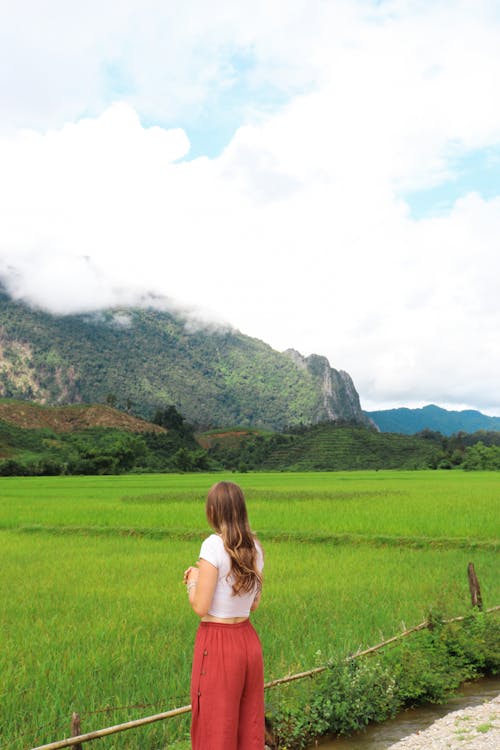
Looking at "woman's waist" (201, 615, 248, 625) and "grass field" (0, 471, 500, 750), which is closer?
"woman's waist" (201, 615, 248, 625)

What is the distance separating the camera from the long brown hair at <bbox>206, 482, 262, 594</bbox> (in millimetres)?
2999

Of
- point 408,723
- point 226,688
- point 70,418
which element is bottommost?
point 408,723

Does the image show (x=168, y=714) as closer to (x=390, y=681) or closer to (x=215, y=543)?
(x=215, y=543)

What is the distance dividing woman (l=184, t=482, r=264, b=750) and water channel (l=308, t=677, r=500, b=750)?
212cm

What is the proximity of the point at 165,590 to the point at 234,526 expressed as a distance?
6.15 metres

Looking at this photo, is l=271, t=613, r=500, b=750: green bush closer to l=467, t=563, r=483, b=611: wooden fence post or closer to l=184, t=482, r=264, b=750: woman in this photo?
l=467, t=563, r=483, b=611: wooden fence post

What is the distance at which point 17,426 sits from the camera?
65.2 metres

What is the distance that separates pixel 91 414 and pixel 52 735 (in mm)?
72904

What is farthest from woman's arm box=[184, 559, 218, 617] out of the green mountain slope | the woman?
the green mountain slope

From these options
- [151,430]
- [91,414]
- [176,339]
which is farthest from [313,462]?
[176,339]

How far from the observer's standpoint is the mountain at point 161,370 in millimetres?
100312

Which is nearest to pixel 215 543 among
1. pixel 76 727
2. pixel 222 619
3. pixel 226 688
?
pixel 222 619

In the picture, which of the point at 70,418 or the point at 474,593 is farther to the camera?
the point at 70,418

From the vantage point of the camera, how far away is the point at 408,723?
17.3 feet
